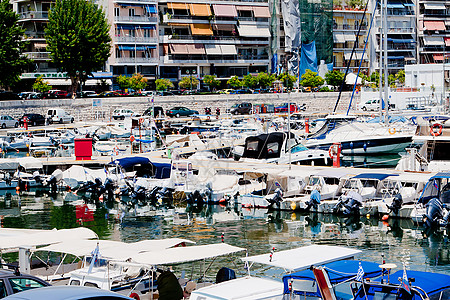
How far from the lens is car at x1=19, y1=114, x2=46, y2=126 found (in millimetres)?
64463

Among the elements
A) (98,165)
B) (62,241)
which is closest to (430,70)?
(98,165)

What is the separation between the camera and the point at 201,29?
87938 millimetres

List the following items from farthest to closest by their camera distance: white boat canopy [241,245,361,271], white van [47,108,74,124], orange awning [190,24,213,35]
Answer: orange awning [190,24,213,35] < white van [47,108,74,124] < white boat canopy [241,245,361,271]

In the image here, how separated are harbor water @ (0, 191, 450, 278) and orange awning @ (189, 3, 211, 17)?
181 feet

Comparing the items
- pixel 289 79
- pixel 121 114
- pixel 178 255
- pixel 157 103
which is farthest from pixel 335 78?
pixel 178 255

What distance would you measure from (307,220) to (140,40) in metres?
58.6

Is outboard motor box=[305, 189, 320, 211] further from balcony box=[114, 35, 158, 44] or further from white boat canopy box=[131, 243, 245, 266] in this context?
balcony box=[114, 35, 158, 44]

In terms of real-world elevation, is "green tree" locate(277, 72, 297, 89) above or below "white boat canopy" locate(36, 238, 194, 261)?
above

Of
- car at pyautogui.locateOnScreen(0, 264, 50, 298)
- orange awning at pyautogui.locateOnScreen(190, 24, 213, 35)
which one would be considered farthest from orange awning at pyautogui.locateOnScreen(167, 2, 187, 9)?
car at pyautogui.locateOnScreen(0, 264, 50, 298)

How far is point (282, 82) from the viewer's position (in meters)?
85.1

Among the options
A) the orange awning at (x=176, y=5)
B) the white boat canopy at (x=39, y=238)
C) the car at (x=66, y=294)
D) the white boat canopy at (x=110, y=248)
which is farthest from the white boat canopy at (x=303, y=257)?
the orange awning at (x=176, y=5)

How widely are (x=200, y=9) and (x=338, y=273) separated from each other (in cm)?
7588

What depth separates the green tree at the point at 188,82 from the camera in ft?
275

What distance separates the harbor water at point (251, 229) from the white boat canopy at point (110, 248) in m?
3.31
